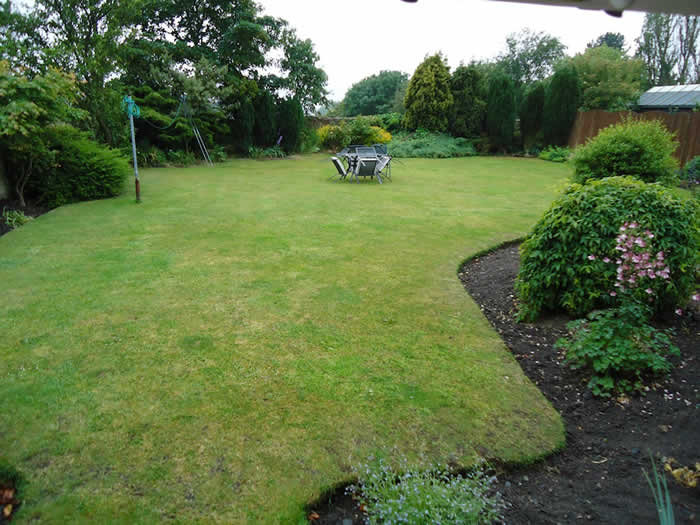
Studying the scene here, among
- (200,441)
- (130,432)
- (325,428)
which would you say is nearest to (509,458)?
(325,428)

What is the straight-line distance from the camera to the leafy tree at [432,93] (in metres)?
19.5

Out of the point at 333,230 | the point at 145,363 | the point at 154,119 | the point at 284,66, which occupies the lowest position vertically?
the point at 145,363

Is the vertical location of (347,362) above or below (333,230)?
below

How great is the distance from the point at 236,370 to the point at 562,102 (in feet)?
60.0

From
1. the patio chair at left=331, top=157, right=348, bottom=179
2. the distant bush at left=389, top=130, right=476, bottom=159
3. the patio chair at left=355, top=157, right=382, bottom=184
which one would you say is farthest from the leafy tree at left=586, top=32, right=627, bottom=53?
the patio chair at left=331, top=157, right=348, bottom=179

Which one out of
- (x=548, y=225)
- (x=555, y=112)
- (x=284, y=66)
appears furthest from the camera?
(x=284, y=66)

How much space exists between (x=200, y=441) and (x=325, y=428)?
0.68 meters

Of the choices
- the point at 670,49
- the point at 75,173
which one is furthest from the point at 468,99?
the point at 670,49

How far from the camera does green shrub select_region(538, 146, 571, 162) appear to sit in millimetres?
16453

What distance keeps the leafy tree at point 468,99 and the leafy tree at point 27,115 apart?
1598 centimetres

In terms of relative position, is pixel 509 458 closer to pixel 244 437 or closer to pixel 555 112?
pixel 244 437

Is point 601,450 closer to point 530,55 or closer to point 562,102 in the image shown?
point 562,102

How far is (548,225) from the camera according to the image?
12.1ft

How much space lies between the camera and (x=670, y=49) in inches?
1328
